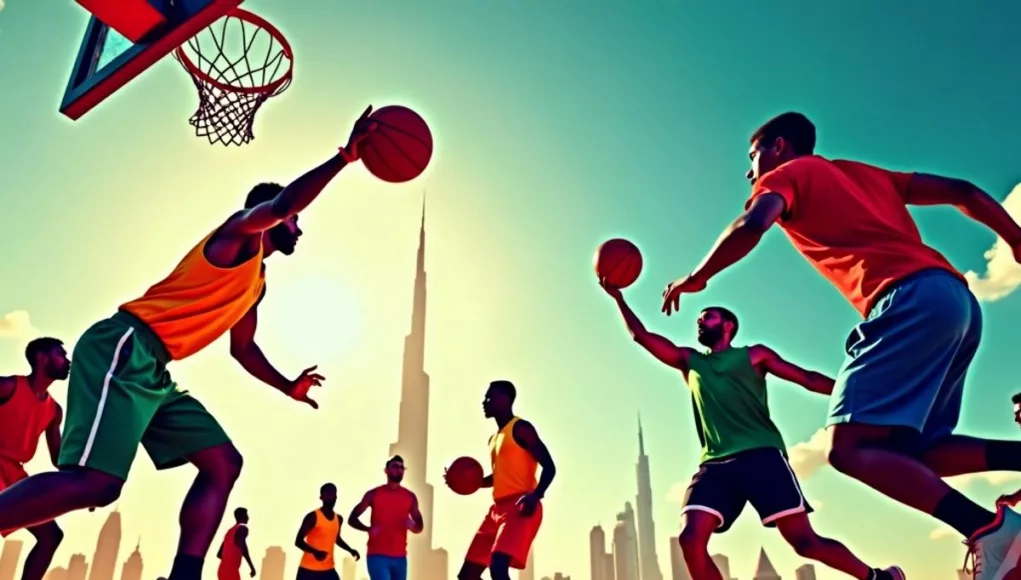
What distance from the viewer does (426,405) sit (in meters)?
169

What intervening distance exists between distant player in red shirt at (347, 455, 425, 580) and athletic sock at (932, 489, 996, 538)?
19.5 ft

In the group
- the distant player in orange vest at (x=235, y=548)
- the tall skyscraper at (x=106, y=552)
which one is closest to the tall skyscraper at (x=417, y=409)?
the tall skyscraper at (x=106, y=552)

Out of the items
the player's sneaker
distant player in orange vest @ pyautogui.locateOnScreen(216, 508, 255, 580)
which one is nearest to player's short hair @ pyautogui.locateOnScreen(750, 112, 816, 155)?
the player's sneaker

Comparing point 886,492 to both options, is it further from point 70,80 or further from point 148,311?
point 70,80

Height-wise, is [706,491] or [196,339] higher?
[196,339]

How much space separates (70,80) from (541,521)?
5294 millimetres

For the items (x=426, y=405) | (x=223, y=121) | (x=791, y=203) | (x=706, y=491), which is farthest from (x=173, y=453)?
(x=426, y=405)

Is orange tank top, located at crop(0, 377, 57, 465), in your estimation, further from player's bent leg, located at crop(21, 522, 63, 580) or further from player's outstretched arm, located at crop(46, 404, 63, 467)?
player's bent leg, located at crop(21, 522, 63, 580)

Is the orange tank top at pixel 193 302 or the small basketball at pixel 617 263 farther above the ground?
the small basketball at pixel 617 263

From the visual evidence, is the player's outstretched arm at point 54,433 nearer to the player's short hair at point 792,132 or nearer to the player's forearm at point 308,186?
the player's forearm at point 308,186

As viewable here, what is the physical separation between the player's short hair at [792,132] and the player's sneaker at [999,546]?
192 centimetres

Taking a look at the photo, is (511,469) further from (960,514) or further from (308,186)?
(960,514)

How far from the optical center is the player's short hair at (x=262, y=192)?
461cm

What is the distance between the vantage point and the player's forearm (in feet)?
12.3
